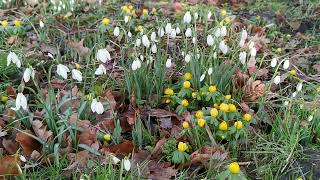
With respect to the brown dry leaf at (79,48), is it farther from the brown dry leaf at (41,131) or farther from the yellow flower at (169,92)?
the brown dry leaf at (41,131)

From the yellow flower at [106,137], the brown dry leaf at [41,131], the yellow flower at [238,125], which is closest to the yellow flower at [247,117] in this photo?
the yellow flower at [238,125]

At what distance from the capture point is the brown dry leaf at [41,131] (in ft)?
7.95

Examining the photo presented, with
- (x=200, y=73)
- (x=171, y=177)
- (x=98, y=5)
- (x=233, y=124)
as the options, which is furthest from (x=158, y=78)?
(x=98, y=5)

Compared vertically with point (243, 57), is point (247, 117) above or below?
below

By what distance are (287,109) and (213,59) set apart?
0.65 metres

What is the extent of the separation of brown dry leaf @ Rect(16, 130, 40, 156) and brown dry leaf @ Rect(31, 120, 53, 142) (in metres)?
0.04

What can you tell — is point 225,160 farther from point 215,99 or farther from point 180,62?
point 180,62

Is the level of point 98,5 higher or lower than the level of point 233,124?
higher

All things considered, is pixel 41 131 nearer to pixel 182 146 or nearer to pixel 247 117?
pixel 182 146

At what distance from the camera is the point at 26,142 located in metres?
2.39

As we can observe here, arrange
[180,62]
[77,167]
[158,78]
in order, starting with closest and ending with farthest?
1. [77,167]
2. [158,78]
3. [180,62]

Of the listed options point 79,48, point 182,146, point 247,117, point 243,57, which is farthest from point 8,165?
point 243,57

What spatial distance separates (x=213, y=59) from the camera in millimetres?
3127

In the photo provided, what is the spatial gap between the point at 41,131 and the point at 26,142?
97 millimetres
